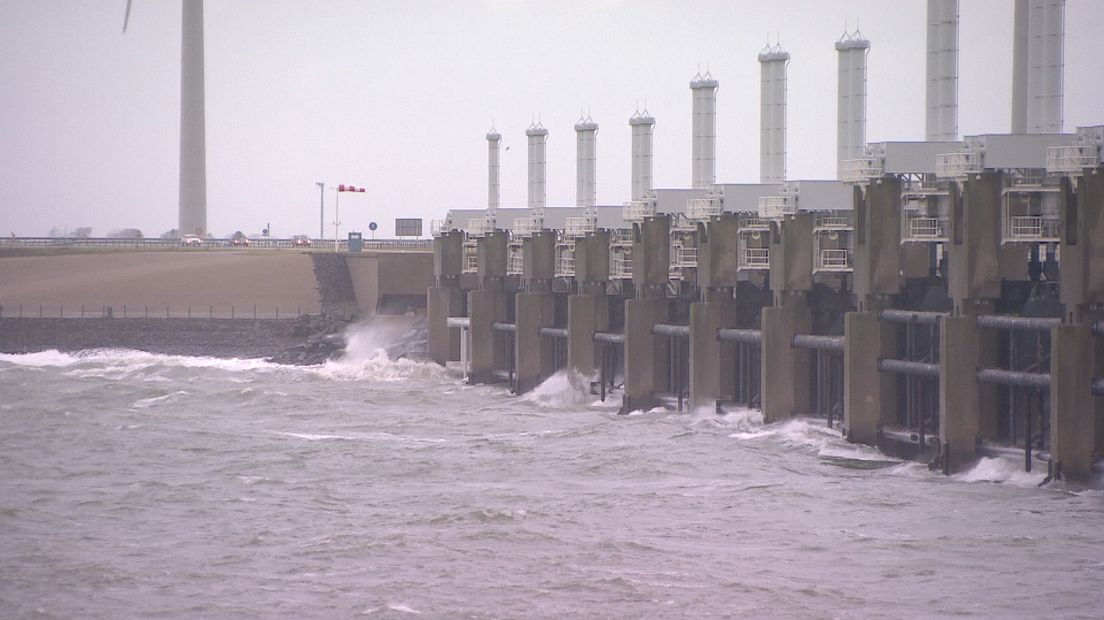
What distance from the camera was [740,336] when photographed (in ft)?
127

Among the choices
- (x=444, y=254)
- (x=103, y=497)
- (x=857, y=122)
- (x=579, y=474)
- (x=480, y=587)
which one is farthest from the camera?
(x=444, y=254)

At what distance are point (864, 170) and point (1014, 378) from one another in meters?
6.59

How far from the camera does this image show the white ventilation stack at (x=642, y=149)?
2019 inches

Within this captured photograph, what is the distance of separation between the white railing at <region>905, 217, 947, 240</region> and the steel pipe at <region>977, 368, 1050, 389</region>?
4706mm

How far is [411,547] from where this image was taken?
Answer: 2358 cm

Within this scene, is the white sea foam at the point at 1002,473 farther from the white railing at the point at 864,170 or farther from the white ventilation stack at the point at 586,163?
the white ventilation stack at the point at 586,163

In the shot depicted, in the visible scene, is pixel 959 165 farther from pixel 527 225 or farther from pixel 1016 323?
pixel 527 225

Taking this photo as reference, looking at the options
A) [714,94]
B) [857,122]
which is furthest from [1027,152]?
[714,94]

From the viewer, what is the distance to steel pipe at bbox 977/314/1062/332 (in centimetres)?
2753

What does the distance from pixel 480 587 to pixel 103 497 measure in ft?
37.4

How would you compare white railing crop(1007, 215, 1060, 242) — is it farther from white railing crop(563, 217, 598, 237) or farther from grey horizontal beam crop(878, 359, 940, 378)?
white railing crop(563, 217, 598, 237)

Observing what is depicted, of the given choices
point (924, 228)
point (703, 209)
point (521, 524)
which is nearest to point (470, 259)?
point (703, 209)

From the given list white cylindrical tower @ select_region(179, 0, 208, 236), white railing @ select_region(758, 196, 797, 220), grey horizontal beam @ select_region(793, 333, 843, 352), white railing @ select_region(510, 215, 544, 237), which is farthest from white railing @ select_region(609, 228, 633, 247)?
white cylindrical tower @ select_region(179, 0, 208, 236)

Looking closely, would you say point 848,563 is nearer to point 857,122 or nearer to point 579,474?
point 579,474
